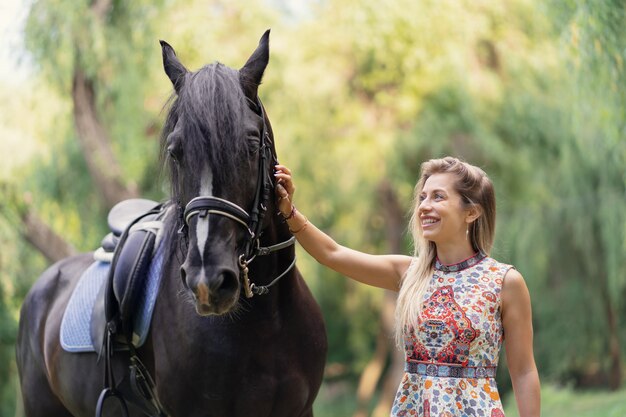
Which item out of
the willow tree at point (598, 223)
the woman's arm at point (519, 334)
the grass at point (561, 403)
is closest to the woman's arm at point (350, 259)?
the woman's arm at point (519, 334)

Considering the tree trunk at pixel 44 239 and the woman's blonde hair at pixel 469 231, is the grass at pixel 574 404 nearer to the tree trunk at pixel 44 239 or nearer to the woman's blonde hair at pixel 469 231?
the woman's blonde hair at pixel 469 231

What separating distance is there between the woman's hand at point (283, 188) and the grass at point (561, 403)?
15.0ft

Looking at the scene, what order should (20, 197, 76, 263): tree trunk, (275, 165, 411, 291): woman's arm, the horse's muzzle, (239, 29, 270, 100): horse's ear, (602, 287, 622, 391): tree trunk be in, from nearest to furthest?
1. the horse's muzzle
2. (239, 29, 270, 100): horse's ear
3. (275, 165, 411, 291): woman's arm
4. (20, 197, 76, 263): tree trunk
5. (602, 287, 622, 391): tree trunk

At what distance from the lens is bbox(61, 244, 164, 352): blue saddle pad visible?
3510 millimetres

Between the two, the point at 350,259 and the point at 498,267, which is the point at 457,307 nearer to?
the point at 498,267

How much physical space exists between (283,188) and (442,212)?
0.57 m

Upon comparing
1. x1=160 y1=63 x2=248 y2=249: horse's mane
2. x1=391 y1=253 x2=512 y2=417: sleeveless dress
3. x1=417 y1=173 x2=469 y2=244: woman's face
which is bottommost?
x1=391 y1=253 x2=512 y2=417: sleeveless dress

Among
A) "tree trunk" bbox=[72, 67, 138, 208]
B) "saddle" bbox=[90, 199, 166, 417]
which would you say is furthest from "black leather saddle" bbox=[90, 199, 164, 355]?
"tree trunk" bbox=[72, 67, 138, 208]

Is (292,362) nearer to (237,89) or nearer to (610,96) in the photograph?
(237,89)

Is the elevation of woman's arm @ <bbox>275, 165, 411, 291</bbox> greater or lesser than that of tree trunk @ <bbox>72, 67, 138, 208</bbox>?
lesser

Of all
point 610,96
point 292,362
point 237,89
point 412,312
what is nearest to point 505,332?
point 412,312

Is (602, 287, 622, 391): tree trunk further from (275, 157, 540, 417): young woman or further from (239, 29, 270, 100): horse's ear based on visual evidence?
(239, 29, 270, 100): horse's ear

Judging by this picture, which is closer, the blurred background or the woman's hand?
the woman's hand

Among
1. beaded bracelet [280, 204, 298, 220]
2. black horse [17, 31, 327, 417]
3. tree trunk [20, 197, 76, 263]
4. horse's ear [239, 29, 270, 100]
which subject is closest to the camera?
black horse [17, 31, 327, 417]
